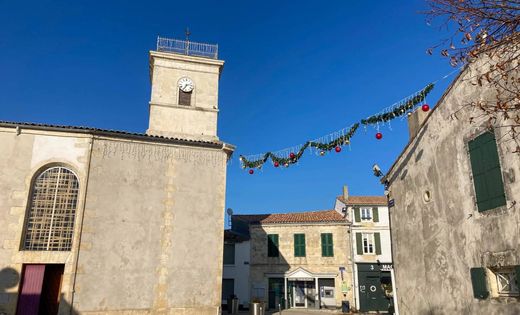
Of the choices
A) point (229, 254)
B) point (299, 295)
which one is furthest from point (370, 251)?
point (229, 254)

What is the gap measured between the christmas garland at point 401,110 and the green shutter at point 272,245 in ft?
61.8

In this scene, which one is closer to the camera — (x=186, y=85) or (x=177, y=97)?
(x=177, y=97)

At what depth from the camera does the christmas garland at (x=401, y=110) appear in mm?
11261

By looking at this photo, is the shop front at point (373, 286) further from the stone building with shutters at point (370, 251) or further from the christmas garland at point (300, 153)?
the christmas garland at point (300, 153)

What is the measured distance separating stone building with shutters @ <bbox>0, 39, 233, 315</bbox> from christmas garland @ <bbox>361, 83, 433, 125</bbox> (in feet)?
26.1

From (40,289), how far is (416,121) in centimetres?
1462

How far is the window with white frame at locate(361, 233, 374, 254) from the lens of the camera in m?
29.0

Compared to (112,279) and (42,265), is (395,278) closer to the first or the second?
(112,279)

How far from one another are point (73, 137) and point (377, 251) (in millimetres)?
22094

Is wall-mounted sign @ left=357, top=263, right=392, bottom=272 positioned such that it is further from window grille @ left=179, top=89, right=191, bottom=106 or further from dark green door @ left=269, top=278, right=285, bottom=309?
window grille @ left=179, top=89, right=191, bottom=106

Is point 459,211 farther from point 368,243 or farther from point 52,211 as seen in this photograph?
point 368,243

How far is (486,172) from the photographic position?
886 cm

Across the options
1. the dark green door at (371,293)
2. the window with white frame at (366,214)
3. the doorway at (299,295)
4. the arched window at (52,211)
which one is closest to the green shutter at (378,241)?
the window with white frame at (366,214)

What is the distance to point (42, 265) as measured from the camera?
14.8 metres
